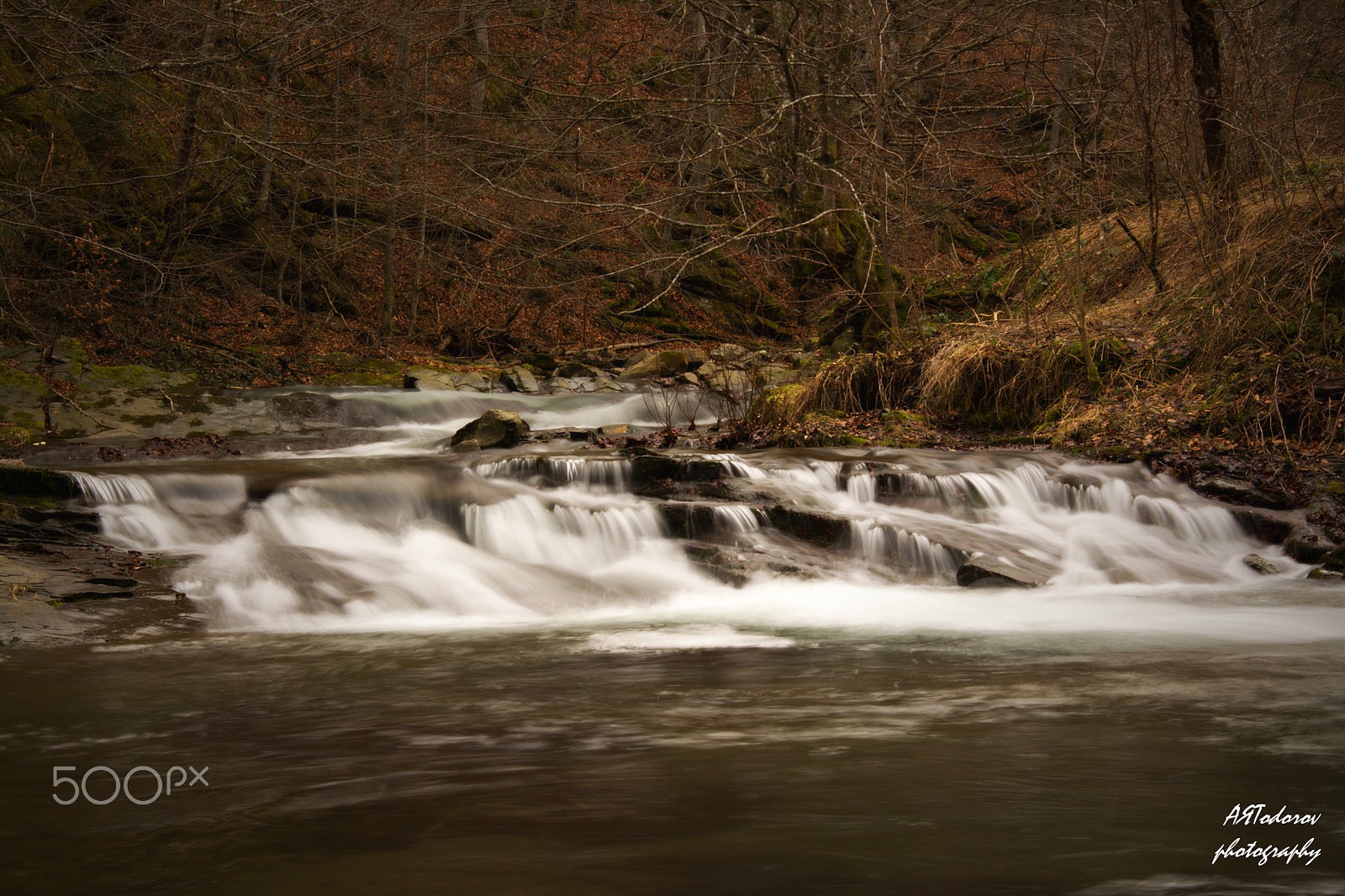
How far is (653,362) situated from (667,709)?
533 inches

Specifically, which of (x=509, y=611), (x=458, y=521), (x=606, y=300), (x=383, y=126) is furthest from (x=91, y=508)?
(x=606, y=300)

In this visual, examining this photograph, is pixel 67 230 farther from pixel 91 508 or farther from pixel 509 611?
pixel 509 611

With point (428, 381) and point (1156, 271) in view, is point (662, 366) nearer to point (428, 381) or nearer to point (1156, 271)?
point (428, 381)

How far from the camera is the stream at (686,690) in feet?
7.58

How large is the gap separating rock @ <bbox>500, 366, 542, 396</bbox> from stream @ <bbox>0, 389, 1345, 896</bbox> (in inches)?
270

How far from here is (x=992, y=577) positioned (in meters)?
6.88

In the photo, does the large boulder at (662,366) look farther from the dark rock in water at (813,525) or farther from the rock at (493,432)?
the dark rock in water at (813,525)

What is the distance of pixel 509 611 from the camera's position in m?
6.38

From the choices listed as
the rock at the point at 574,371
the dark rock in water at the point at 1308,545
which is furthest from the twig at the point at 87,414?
the dark rock in water at the point at 1308,545

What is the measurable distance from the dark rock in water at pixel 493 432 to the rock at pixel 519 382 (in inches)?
179

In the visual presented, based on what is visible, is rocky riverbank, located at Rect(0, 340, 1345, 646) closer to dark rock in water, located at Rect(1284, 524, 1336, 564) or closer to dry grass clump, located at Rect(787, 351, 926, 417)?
dark rock in water, located at Rect(1284, 524, 1336, 564)

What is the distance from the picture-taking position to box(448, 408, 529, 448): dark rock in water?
1088 cm

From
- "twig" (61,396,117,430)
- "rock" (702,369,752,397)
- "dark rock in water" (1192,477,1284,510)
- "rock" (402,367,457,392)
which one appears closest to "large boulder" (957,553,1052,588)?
"dark rock in water" (1192,477,1284,510)

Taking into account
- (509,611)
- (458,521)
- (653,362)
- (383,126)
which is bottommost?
(509,611)
